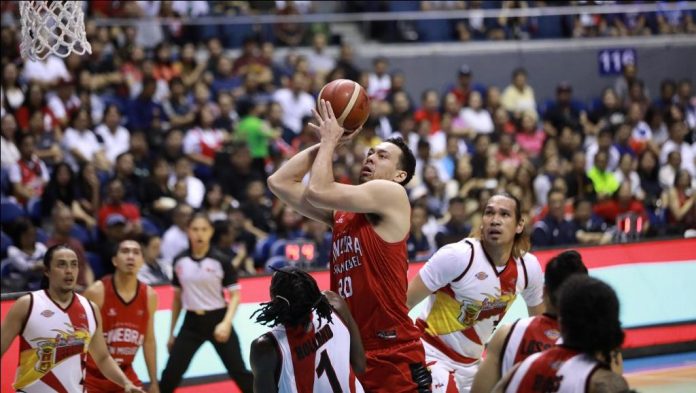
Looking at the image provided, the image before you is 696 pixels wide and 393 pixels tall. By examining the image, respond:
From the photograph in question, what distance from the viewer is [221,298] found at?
9469 millimetres

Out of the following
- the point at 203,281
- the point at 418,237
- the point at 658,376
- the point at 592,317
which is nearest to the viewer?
the point at 592,317

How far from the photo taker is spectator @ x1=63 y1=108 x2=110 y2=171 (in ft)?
43.8

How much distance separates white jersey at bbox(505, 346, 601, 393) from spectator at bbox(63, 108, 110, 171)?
9510 millimetres

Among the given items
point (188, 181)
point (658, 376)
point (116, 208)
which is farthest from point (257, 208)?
point (658, 376)

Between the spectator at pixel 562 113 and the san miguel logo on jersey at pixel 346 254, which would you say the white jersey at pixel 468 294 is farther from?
the spectator at pixel 562 113

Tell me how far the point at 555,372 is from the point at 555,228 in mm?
9148

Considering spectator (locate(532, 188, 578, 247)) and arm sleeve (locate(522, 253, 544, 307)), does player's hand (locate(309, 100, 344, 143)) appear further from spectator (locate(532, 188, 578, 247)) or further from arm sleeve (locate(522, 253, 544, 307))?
spectator (locate(532, 188, 578, 247))

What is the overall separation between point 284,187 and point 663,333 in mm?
7176

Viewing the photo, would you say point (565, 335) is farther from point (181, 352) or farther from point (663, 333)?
point (663, 333)

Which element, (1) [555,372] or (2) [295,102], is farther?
(2) [295,102]

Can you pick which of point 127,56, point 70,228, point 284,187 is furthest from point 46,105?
point 284,187

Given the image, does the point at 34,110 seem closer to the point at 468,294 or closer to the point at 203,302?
the point at 203,302

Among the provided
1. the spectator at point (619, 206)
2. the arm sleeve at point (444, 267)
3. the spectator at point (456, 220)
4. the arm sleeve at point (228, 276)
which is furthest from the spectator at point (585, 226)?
the arm sleeve at point (444, 267)

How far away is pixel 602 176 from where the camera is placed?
15570mm
